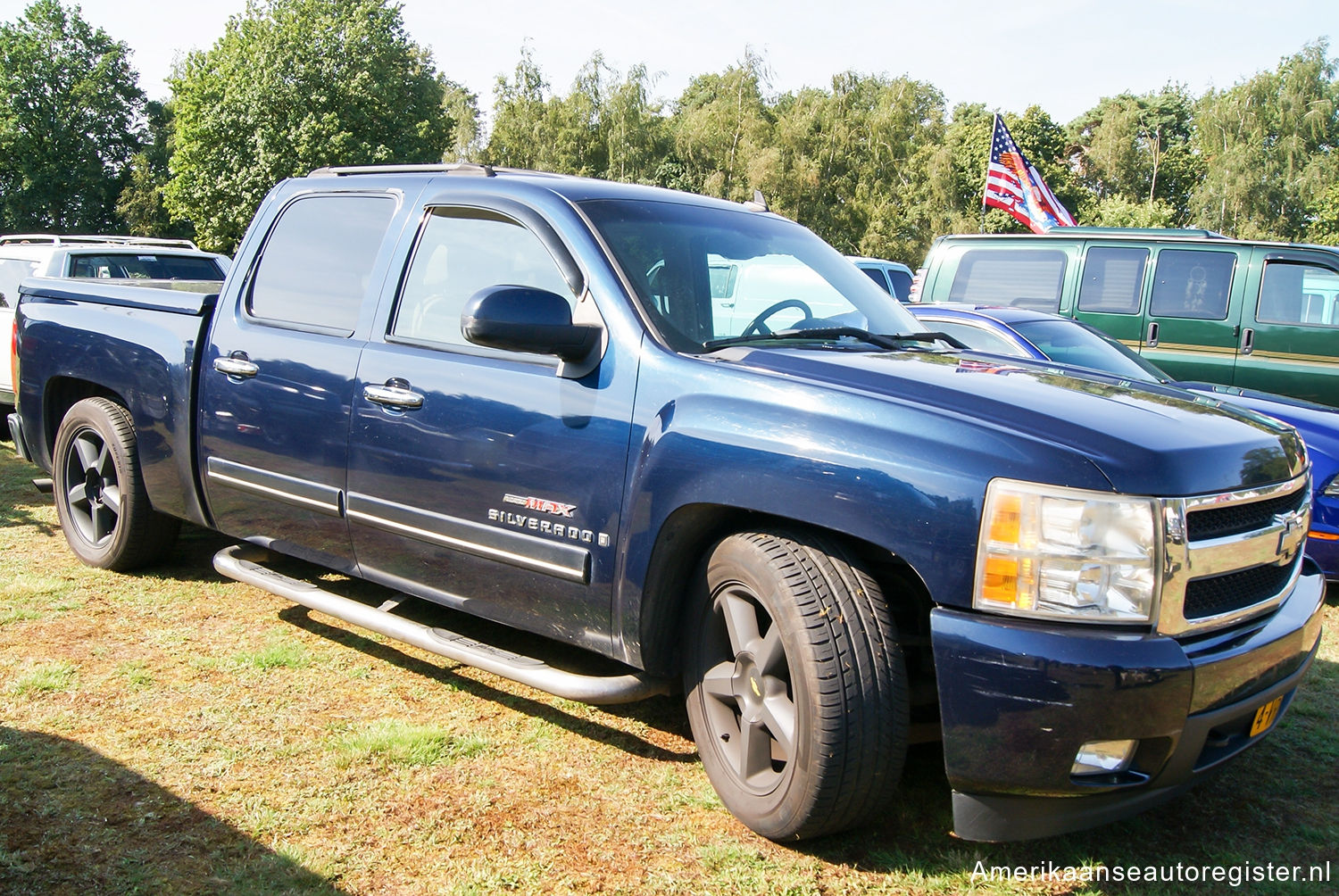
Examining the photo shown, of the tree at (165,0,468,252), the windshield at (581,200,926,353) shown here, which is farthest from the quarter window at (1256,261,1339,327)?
the tree at (165,0,468,252)

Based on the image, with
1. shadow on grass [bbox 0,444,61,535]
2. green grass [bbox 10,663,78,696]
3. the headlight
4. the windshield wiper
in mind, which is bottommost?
shadow on grass [bbox 0,444,61,535]

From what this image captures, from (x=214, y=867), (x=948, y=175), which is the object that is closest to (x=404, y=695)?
(x=214, y=867)

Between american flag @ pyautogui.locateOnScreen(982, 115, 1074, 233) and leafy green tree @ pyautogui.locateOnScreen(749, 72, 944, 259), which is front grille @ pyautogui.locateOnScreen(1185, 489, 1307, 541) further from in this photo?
leafy green tree @ pyautogui.locateOnScreen(749, 72, 944, 259)

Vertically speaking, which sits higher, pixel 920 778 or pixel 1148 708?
pixel 1148 708

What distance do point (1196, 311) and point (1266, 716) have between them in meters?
7.54

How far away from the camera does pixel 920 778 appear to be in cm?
337

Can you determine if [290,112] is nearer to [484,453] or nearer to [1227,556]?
[484,453]

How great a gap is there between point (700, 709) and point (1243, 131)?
56.9 m

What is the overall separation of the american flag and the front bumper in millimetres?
14789

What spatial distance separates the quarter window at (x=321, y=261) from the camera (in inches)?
157

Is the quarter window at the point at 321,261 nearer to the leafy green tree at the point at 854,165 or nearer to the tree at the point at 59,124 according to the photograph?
the leafy green tree at the point at 854,165

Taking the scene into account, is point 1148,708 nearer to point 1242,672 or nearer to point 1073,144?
point 1242,672

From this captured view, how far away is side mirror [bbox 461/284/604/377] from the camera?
9.92 ft

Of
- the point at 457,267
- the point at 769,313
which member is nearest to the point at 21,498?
the point at 457,267
